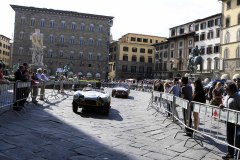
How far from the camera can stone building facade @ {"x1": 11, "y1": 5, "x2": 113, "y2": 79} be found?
2452 inches

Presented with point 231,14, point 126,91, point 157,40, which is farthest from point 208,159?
point 157,40

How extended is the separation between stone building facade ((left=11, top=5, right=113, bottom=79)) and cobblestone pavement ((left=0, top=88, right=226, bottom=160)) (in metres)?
54.9

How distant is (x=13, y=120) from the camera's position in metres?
8.91

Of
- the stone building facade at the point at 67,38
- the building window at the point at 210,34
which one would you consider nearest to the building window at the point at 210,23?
the building window at the point at 210,34

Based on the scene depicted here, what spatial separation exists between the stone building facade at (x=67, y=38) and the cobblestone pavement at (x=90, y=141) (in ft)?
180

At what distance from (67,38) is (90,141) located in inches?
2357

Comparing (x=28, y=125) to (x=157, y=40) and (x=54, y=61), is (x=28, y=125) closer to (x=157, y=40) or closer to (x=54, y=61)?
(x=54, y=61)

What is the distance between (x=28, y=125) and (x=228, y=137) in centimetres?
527

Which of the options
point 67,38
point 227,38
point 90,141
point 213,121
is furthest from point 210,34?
point 90,141

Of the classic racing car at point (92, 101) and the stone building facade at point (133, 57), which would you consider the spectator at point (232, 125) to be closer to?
the classic racing car at point (92, 101)

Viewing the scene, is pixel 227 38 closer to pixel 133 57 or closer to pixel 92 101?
pixel 133 57

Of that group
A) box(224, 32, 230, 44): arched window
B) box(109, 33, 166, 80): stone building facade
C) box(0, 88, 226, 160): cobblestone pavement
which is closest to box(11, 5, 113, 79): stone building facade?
box(109, 33, 166, 80): stone building facade

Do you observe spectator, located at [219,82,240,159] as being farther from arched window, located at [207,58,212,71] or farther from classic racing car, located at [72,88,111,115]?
arched window, located at [207,58,212,71]

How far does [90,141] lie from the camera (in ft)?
→ 22.9
